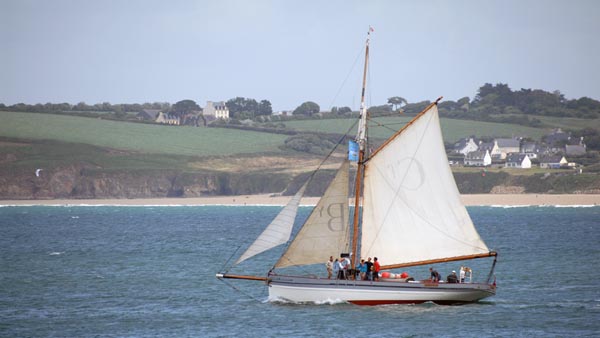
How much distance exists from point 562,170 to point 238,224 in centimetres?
9020

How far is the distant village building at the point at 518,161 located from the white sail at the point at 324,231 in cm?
15003

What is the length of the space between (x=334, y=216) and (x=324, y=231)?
32.0 inches

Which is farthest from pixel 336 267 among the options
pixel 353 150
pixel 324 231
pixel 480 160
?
pixel 480 160

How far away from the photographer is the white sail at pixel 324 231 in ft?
147

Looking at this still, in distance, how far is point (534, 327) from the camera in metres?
41.2

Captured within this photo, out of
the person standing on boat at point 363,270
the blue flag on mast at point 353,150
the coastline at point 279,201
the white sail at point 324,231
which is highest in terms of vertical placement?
the blue flag on mast at point 353,150

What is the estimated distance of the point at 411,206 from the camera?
4600 cm

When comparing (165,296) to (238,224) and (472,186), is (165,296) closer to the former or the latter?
(238,224)

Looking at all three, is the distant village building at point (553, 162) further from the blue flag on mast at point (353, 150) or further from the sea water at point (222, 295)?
the blue flag on mast at point (353, 150)

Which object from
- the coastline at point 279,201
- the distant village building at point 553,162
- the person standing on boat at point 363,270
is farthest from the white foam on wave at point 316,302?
the distant village building at point 553,162

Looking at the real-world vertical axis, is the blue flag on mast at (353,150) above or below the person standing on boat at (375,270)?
above

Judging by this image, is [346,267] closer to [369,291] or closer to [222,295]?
[369,291]

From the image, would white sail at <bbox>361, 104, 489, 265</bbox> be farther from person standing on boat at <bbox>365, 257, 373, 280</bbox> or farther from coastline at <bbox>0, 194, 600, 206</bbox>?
coastline at <bbox>0, 194, 600, 206</bbox>

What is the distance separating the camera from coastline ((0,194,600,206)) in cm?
16412
